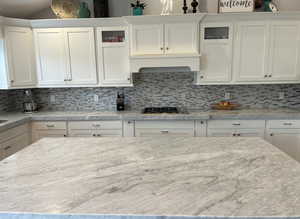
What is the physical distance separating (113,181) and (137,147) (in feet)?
1.89

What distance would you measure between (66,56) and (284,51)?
3.05m

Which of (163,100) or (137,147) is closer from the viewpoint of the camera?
(137,147)

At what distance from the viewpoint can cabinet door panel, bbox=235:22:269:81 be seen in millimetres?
3275

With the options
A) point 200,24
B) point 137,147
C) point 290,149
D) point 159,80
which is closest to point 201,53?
point 200,24

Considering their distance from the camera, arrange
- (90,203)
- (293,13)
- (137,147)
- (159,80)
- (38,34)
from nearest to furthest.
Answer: (90,203) → (137,147) → (293,13) → (38,34) → (159,80)

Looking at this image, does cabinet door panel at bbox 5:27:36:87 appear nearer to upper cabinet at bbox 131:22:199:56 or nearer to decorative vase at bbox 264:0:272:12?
upper cabinet at bbox 131:22:199:56

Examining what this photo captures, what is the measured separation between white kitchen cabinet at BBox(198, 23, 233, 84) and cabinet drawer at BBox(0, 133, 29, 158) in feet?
8.36

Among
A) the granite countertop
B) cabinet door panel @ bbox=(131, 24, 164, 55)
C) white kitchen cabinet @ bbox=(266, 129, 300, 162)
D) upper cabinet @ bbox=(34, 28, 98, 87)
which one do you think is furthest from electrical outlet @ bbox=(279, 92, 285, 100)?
upper cabinet @ bbox=(34, 28, 98, 87)

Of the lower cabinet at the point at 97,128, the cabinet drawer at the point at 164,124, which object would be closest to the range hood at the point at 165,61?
the cabinet drawer at the point at 164,124

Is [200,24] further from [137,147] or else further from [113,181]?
[113,181]

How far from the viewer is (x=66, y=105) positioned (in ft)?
12.7

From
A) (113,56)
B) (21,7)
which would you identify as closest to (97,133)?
(113,56)

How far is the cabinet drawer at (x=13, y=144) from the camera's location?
9.29ft

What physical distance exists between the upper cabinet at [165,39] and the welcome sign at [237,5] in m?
0.49
